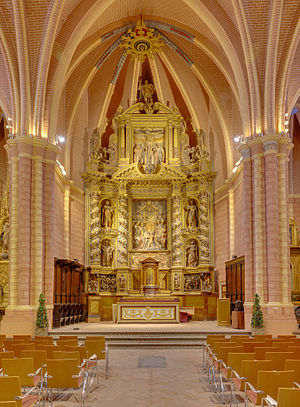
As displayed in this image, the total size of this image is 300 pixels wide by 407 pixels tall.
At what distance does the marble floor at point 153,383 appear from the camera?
8.34 meters


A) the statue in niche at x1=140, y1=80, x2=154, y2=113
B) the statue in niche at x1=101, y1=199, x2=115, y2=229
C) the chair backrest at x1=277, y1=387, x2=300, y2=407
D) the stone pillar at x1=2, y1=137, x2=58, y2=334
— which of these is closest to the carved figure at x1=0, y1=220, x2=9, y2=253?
the stone pillar at x1=2, y1=137, x2=58, y2=334

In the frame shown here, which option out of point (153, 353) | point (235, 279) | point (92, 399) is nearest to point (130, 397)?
point (92, 399)

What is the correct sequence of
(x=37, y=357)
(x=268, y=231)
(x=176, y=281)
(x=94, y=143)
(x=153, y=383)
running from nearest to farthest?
(x=37, y=357) → (x=153, y=383) → (x=268, y=231) → (x=176, y=281) → (x=94, y=143)

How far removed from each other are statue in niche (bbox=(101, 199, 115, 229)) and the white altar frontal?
6806mm

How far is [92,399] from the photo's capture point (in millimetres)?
8688

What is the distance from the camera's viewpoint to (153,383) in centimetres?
976

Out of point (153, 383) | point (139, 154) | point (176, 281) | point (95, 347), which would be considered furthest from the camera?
point (139, 154)

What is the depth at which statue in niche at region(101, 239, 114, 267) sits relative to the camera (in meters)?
27.3

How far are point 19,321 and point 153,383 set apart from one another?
9.40 metres

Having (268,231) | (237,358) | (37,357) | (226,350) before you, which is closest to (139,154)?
(268,231)

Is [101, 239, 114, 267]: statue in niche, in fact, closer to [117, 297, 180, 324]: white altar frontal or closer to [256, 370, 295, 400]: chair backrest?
[117, 297, 180, 324]: white altar frontal

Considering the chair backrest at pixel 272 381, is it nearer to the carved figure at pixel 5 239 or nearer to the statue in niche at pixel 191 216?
the carved figure at pixel 5 239

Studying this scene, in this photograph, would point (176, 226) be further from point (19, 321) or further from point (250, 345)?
point (250, 345)

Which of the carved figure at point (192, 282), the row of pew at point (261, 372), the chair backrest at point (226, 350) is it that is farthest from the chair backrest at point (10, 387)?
the carved figure at point (192, 282)
